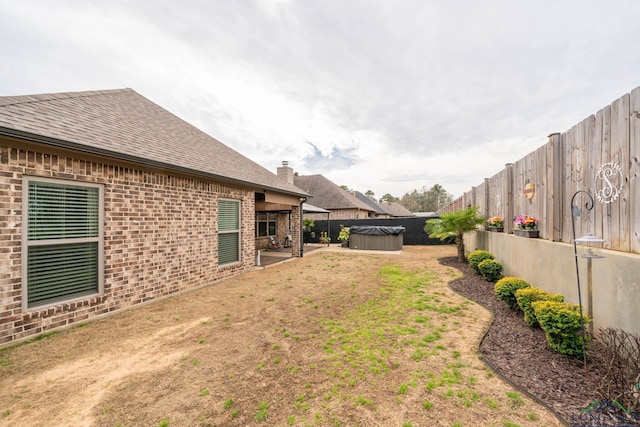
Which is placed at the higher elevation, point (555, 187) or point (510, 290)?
point (555, 187)

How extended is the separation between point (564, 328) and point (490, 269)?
391 cm

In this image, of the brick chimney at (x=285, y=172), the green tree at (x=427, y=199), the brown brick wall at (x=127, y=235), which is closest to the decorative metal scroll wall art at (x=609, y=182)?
the brown brick wall at (x=127, y=235)

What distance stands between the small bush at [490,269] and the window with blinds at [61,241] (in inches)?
325

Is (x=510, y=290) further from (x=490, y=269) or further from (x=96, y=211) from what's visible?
(x=96, y=211)

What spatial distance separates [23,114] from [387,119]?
1251cm

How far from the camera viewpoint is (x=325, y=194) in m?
25.3

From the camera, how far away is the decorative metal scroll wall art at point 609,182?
290 cm

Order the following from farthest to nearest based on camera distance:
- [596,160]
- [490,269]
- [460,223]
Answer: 1. [460,223]
2. [490,269]
3. [596,160]

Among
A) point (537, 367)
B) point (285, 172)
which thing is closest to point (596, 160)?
point (537, 367)

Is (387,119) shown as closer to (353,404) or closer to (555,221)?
(555,221)

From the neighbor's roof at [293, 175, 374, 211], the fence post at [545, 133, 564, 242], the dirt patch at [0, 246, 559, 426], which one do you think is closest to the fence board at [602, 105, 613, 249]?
the fence post at [545, 133, 564, 242]

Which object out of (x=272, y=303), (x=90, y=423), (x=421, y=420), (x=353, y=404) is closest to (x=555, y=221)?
(x=421, y=420)

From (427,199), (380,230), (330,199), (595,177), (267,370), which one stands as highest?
(427,199)

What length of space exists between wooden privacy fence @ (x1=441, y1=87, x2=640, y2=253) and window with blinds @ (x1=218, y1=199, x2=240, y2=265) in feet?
24.0
